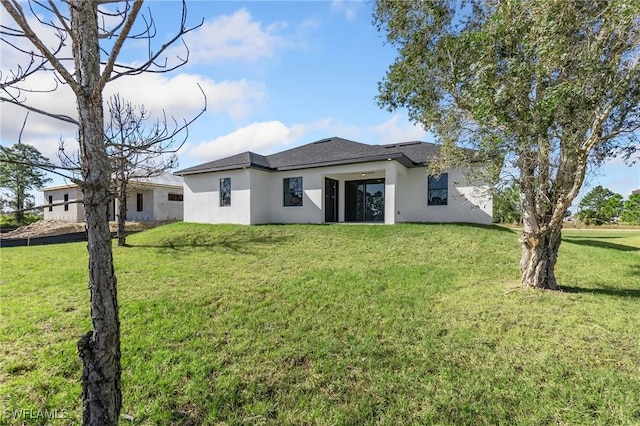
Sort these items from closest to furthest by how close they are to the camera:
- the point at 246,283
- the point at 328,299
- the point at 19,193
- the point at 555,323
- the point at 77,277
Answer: the point at 555,323, the point at 328,299, the point at 246,283, the point at 77,277, the point at 19,193

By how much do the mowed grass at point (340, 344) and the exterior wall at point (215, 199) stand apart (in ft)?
25.1

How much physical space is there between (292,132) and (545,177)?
1422cm

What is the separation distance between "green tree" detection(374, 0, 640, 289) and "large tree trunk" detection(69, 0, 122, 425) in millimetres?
5097

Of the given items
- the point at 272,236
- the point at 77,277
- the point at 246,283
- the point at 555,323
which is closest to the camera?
the point at 555,323

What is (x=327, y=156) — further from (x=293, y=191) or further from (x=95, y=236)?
(x=95, y=236)

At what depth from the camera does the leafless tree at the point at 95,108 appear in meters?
1.99

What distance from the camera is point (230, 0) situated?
481 cm

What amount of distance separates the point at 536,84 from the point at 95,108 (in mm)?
5967

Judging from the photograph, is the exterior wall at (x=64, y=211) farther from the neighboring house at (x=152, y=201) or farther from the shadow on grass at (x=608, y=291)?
the shadow on grass at (x=608, y=291)

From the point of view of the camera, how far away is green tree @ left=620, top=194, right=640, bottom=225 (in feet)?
66.4

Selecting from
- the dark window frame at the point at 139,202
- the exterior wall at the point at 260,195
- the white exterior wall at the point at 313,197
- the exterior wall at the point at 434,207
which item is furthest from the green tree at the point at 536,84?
the dark window frame at the point at 139,202

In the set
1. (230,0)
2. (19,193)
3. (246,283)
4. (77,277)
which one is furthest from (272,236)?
(19,193)

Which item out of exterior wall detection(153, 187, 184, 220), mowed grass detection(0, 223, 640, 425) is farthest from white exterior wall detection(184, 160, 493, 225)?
exterior wall detection(153, 187, 184, 220)

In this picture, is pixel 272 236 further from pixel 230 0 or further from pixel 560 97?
pixel 560 97
